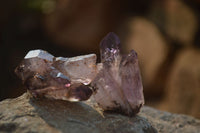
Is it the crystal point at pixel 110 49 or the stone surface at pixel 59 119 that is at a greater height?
the crystal point at pixel 110 49

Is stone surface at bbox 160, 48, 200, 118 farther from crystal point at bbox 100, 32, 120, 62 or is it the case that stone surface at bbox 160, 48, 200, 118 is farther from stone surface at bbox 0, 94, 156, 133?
crystal point at bbox 100, 32, 120, 62

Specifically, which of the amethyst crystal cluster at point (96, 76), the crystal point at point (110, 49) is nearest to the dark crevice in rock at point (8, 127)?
the amethyst crystal cluster at point (96, 76)

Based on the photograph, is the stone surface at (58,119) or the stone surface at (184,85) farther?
the stone surface at (184,85)

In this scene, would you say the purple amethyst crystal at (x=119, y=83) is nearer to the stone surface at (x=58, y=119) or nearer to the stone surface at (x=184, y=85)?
the stone surface at (x=58, y=119)

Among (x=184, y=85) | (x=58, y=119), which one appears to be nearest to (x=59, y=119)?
(x=58, y=119)

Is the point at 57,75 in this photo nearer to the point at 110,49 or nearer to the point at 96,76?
the point at 96,76

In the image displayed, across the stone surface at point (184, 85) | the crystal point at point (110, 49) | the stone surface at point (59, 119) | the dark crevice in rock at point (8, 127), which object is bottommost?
the stone surface at point (184, 85)
